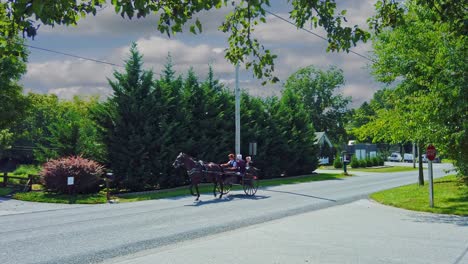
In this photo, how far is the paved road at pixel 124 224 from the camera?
34.5ft

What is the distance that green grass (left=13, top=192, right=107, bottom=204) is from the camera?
22562mm

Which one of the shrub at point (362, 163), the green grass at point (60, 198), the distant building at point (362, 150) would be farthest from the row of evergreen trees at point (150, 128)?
the distant building at point (362, 150)

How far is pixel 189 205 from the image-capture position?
1962 centimetres

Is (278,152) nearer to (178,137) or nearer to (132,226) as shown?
(178,137)

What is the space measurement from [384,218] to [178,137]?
1721cm

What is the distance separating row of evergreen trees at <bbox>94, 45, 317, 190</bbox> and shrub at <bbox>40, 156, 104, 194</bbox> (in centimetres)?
270

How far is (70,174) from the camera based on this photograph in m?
24.2

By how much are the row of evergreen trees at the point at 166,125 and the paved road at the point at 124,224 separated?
271 inches

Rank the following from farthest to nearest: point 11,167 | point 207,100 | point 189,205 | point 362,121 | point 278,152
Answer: point 362,121 < point 11,167 < point 278,152 < point 207,100 < point 189,205

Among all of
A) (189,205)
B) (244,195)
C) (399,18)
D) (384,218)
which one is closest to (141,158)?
(244,195)

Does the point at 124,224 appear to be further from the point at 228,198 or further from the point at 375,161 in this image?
the point at 375,161

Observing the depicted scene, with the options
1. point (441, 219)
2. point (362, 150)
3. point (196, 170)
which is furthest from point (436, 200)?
point (362, 150)

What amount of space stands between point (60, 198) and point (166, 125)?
772 centimetres

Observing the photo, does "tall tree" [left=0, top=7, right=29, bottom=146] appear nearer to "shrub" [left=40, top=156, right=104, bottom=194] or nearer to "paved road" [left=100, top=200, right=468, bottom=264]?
"shrub" [left=40, top=156, right=104, bottom=194]
